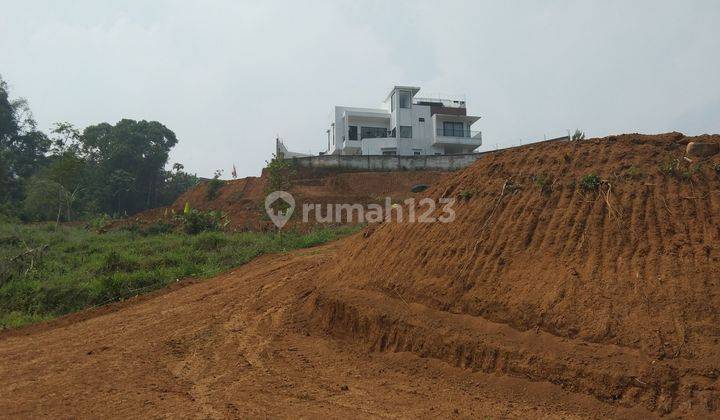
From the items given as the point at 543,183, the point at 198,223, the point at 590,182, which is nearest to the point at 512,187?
the point at 543,183

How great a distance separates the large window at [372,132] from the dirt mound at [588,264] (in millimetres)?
31184

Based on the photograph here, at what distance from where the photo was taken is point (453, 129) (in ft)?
126

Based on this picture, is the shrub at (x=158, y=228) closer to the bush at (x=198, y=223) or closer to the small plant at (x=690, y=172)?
the bush at (x=198, y=223)

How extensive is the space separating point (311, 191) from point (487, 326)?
68.9 ft

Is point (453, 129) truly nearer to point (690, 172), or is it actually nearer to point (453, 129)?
point (453, 129)

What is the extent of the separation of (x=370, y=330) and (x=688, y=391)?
145 inches

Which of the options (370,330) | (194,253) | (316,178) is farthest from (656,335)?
(316,178)

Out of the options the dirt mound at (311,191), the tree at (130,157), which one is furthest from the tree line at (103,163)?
the dirt mound at (311,191)

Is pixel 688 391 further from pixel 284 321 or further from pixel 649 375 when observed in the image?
pixel 284 321

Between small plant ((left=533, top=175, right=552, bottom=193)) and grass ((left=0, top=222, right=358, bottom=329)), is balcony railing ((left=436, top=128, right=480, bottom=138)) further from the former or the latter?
small plant ((left=533, top=175, right=552, bottom=193))

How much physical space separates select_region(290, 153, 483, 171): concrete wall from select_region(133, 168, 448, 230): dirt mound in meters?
0.60

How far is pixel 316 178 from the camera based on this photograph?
93.7ft

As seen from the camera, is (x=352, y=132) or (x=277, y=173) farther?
(x=352, y=132)

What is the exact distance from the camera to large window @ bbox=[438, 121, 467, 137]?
38.3m
